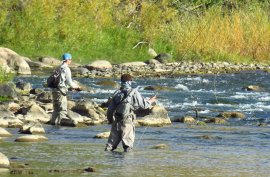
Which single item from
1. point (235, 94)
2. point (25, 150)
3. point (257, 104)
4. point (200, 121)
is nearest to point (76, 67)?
point (235, 94)

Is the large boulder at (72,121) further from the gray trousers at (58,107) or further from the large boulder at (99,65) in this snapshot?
the large boulder at (99,65)

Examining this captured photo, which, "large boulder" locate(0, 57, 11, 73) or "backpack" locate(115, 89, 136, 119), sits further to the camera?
"large boulder" locate(0, 57, 11, 73)

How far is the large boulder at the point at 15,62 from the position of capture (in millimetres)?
36875

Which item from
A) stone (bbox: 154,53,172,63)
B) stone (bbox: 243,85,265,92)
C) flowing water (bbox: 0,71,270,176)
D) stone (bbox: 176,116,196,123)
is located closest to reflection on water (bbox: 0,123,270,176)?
flowing water (bbox: 0,71,270,176)

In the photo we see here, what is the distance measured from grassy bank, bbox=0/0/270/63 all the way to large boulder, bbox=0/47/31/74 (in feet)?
13.9

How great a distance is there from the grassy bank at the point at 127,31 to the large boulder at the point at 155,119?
19.3 meters

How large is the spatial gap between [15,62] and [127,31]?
10.6 metres

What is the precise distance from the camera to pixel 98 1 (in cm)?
4594

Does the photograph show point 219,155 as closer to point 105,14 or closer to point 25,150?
point 25,150

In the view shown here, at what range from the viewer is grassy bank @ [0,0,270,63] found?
42.4 meters

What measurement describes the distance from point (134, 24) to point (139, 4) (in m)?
1.72

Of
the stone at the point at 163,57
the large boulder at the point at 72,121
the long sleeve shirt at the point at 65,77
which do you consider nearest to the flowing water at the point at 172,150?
the large boulder at the point at 72,121

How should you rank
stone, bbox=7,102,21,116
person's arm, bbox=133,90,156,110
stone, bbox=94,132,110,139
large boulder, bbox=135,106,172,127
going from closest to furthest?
1. person's arm, bbox=133,90,156,110
2. stone, bbox=94,132,110,139
3. large boulder, bbox=135,106,172,127
4. stone, bbox=7,102,21,116

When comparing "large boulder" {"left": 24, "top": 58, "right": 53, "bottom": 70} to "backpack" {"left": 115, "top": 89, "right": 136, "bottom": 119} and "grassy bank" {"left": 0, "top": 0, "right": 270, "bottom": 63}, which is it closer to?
"grassy bank" {"left": 0, "top": 0, "right": 270, "bottom": 63}
